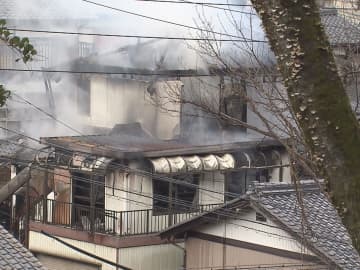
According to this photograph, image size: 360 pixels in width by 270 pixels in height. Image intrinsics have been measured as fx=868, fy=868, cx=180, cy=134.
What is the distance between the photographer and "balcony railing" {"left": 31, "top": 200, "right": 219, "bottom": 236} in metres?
17.0

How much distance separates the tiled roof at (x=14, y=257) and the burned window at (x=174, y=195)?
7276 millimetres

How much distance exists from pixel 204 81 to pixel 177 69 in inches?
31.2

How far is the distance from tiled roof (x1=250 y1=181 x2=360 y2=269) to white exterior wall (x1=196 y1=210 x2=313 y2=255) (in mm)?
292

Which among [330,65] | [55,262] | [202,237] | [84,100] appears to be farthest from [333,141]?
[84,100]

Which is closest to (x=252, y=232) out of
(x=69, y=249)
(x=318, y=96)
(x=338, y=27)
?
(x=69, y=249)

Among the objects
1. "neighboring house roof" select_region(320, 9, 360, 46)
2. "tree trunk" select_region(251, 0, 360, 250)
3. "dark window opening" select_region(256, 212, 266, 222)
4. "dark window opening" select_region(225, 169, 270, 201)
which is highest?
"neighboring house roof" select_region(320, 9, 360, 46)

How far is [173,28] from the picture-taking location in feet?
63.4

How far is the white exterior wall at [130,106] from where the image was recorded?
19.0m

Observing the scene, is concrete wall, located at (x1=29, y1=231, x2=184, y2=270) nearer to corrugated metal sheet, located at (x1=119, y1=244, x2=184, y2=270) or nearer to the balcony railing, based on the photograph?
corrugated metal sheet, located at (x1=119, y1=244, x2=184, y2=270)

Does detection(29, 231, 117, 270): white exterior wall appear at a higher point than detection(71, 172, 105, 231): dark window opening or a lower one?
lower

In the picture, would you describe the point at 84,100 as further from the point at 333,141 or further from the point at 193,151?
the point at 333,141

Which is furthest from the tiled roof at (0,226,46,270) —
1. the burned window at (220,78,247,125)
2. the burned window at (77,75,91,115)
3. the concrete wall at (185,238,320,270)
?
the burned window at (77,75,91,115)

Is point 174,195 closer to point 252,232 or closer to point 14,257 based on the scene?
point 252,232

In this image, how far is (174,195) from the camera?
17.7 m
